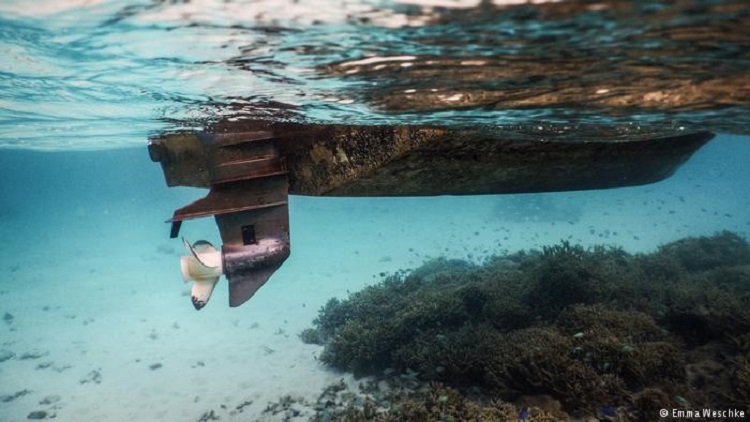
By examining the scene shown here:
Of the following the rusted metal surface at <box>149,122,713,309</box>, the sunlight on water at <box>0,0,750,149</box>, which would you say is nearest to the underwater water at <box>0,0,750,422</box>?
the sunlight on water at <box>0,0,750,149</box>

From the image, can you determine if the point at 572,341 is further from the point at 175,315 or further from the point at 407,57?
the point at 175,315

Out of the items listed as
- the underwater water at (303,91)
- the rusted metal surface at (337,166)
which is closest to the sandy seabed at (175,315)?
the underwater water at (303,91)

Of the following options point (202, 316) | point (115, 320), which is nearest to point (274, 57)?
point (202, 316)

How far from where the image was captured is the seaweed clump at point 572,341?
17.6 feet

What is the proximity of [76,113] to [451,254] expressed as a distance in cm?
2732

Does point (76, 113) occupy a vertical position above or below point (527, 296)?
above

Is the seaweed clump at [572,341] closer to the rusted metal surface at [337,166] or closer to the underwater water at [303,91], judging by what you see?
the underwater water at [303,91]

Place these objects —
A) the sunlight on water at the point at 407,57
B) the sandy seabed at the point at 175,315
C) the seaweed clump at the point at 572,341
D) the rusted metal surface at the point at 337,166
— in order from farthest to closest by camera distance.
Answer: the sandy seabed at the point at 175,315, the seaweed clump at the point at 572,341, the rusted metal surface at the point at 337,166, the sunlight on water at the point at 407,57

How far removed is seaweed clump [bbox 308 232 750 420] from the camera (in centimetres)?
537

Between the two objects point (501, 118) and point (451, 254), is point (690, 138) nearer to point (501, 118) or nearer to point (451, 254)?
point (501, 118)

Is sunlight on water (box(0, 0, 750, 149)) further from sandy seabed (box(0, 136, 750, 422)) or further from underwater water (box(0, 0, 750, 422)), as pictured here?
sandy seabed (box(0, 136, 750, 422))

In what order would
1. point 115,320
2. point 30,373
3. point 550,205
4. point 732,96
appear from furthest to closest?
1. point 550,205
2. point 115,320
3. point 30,373
4. point 732,96

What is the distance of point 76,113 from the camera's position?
10.3 meters

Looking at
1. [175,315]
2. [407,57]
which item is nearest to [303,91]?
[407,57]
